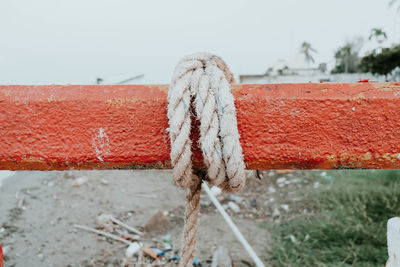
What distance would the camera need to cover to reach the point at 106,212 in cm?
418

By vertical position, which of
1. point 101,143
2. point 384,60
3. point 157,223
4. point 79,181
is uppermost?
point 384,60

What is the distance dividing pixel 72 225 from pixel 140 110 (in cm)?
360

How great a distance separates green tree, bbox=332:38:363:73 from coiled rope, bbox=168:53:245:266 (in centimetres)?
3330

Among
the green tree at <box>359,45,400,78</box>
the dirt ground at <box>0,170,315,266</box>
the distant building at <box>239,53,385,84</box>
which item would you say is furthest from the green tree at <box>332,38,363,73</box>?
the dirt ground at <box>0,170,315,266</box>

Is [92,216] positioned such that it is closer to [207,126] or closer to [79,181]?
[79,181]

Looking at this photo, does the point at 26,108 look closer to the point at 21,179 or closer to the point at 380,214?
the point at 380,214

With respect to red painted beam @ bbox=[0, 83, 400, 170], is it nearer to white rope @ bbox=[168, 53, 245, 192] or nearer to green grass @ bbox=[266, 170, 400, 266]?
white rope @ bbox=[168, 53, 245, 192]

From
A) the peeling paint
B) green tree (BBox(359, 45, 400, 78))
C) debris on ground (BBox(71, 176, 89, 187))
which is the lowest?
debris on ground (BBox(71, 176, 89, 187))

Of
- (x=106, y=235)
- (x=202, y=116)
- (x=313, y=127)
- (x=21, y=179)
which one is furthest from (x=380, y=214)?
(x=21, y=179)

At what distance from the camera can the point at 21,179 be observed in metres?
4.88

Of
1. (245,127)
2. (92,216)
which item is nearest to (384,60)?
(92,216)

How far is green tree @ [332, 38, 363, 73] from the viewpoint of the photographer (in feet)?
99.4

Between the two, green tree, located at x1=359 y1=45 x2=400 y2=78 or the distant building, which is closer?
green tree, located at x1=359 y1=45 x2=400 y2=78

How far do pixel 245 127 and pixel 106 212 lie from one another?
12.7 feet
